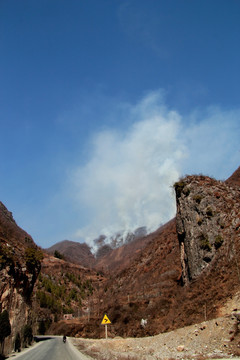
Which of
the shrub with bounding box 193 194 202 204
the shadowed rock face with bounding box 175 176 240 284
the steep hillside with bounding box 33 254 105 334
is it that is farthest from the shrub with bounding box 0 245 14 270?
the steep hillside with bounding box 33 254 105 334

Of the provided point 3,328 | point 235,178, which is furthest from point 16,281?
point 235,178

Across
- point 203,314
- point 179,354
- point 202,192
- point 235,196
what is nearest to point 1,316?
point 179,354

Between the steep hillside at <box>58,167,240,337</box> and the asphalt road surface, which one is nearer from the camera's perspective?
the asphalt road surface

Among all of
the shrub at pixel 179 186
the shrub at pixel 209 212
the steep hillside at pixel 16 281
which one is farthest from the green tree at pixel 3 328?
the shrub at pixel 179 186

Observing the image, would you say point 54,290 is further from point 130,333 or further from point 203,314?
point 203,314

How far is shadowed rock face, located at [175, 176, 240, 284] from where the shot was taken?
97.5 feet

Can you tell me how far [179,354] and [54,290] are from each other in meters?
106

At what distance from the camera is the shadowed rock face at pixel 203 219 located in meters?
29.7

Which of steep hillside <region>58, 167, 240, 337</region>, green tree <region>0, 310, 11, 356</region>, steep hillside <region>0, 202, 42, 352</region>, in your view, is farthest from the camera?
steep hillside <region>0, 202, 42, 352</region>

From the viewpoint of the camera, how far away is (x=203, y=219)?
107 feet

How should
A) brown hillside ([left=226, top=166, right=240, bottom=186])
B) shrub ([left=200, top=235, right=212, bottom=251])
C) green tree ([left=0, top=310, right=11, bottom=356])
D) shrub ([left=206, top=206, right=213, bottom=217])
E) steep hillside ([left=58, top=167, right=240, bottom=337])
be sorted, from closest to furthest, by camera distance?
green tree ([left=0, top=310, right=11, bottom=356])
steep hillside ([left=58, top=167, right=240, bottom=337])
shrub ([left=200, top=235, right=212, bottom=251])
shrub ([left=206, top=206, right=213, bottom=217])
brown hillside ([left=226, top=166, right=240, bottom=186])

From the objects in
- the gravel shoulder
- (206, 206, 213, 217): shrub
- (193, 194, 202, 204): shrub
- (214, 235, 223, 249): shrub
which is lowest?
the gravel shoulder

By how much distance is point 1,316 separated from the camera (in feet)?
74.1

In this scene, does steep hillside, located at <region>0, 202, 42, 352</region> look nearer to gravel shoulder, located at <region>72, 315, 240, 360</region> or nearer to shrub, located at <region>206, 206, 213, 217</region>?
gravel shoulder, located at <region>72, 315, 240, 360</region>
